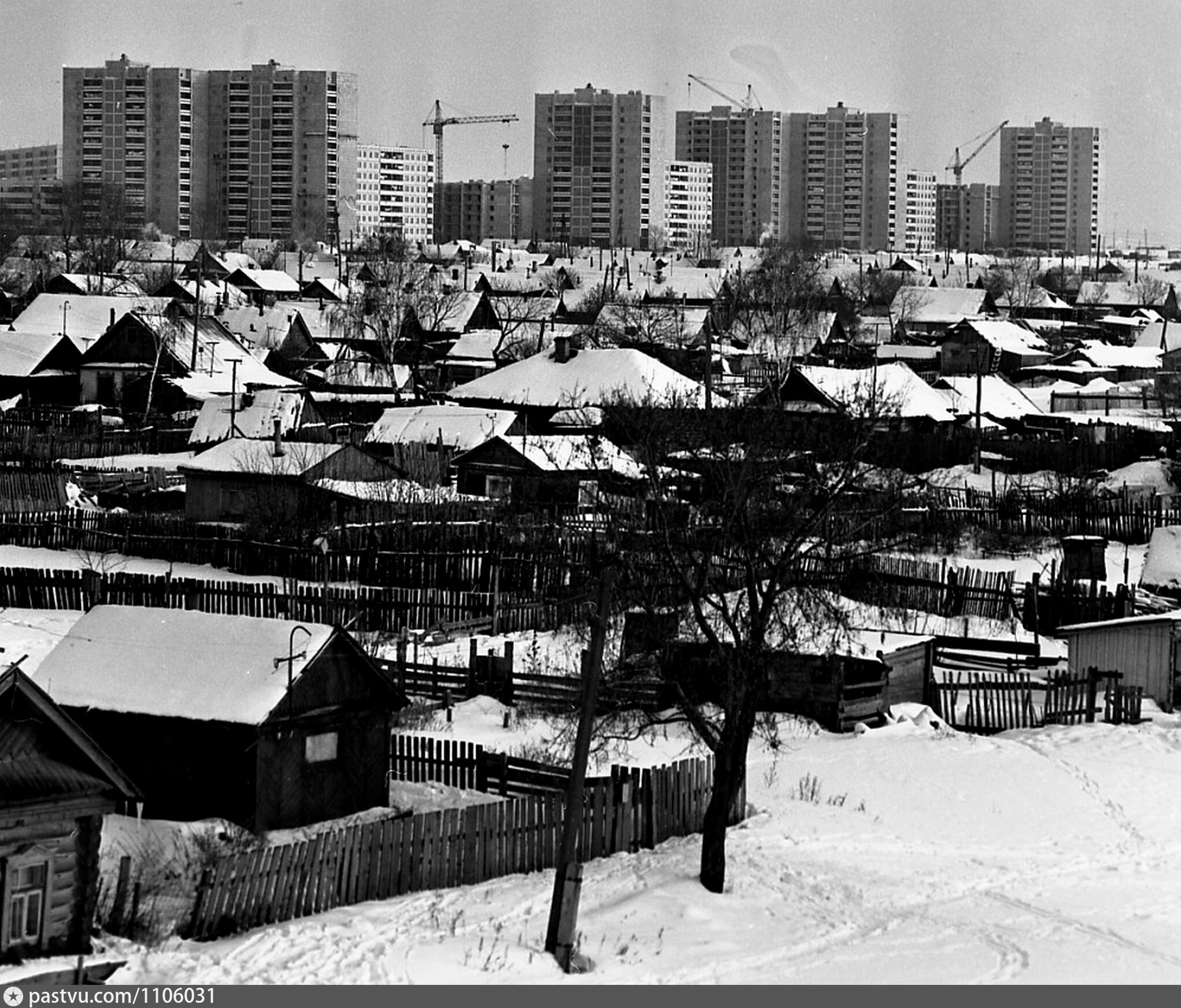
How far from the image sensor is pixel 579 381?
5072 centimetres

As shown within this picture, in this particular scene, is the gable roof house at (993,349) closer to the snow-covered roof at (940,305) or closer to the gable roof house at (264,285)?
the snow-covered roof at (940,305)

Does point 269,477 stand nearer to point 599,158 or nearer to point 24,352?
point 24,352

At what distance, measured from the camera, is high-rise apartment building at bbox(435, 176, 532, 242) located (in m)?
192

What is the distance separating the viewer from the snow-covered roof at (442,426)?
4319cm

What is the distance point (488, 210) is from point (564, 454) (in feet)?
516

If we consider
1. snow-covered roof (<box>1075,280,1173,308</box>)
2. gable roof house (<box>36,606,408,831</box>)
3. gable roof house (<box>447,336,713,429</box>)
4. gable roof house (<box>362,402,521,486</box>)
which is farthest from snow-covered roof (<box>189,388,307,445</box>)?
snow-covered roof (<box>1075,280,1173,308</box>)

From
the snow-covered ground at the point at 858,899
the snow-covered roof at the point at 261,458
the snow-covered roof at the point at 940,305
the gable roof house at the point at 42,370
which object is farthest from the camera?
the snow-covered roof at the point at 940,305

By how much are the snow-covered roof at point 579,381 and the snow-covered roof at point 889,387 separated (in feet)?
9.11

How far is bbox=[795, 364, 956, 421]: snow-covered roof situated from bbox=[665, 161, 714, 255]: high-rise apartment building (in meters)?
131

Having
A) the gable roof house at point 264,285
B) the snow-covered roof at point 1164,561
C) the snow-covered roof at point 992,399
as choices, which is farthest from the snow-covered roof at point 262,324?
the snow-covered roof at point 1164,561

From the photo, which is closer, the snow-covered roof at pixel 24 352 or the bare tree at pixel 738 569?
the bare tree at pixel 738 569

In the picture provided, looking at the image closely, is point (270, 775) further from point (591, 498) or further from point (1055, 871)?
point (591, 498)

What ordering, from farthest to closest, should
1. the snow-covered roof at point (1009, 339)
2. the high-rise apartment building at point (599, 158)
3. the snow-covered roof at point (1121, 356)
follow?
1. the high-rise apartment building at point (599, 158)
2. the snow-covered roof at point (1121, 356)
3. the snow-covered roof at point (1009, 339)

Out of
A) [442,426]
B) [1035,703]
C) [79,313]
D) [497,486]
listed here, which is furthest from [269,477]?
[79,313]
